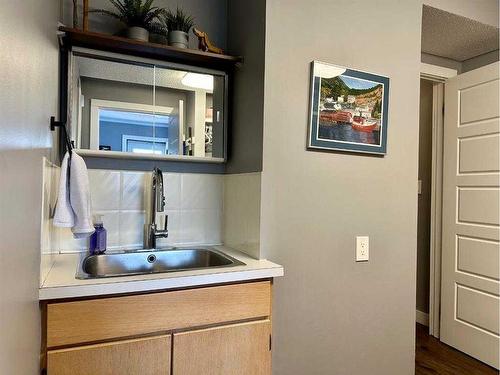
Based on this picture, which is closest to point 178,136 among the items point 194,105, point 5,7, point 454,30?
point 194,105

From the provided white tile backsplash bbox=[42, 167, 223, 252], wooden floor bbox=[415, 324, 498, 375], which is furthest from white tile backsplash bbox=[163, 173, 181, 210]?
wooden floor bbox=[415, 324, 498, 375]

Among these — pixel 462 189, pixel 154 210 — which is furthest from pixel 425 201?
pixel 154 210

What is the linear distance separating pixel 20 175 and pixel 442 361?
2796 millimetres

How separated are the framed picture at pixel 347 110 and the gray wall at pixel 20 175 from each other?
111 cm

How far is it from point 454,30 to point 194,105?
1807 mm

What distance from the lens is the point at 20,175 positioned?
0.67 metres

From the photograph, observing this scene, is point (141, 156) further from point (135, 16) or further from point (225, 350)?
point (225, 350)

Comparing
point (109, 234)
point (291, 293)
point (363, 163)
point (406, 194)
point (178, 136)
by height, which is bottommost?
point (291, 293)

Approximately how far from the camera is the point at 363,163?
1721 millimetres

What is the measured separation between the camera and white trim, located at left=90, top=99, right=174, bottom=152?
1612mm

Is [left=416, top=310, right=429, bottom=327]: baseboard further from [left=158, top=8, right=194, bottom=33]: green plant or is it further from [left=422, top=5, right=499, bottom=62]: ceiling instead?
[left=158, top=8, right=194, bottom=33]: green plant

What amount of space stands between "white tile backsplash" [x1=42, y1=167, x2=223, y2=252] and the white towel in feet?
1.06

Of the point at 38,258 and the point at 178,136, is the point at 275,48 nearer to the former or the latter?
the point at 178,136

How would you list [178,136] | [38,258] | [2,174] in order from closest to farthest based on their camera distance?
[2,174], [38,258], [178,136]
